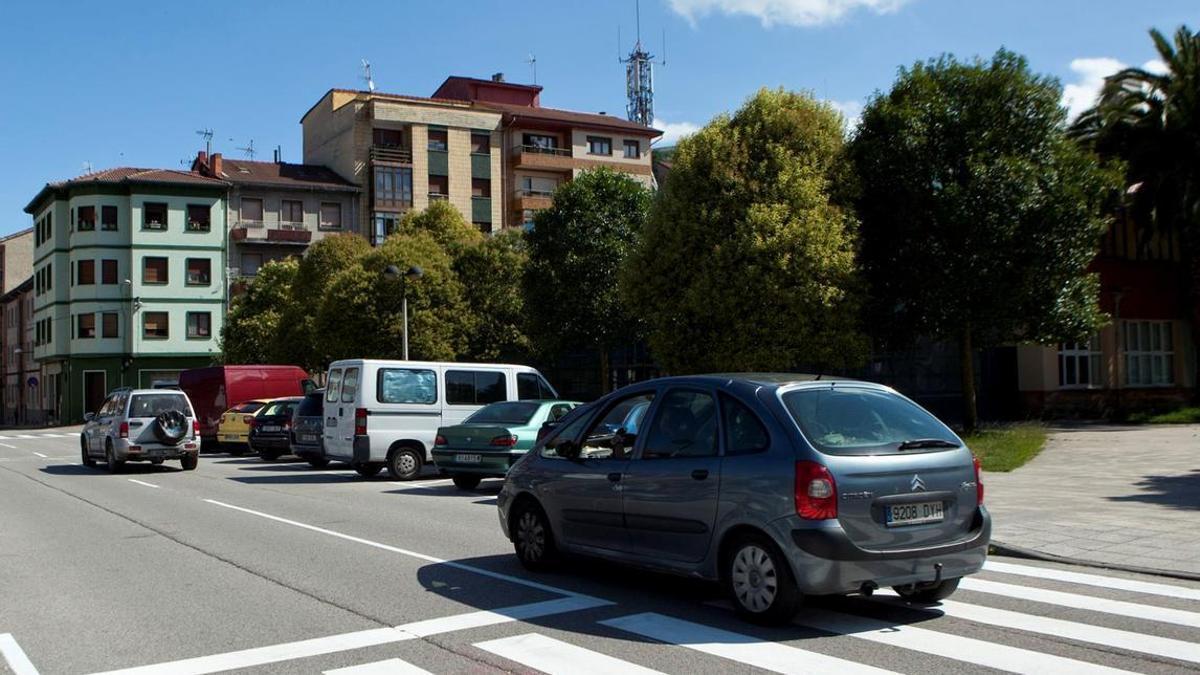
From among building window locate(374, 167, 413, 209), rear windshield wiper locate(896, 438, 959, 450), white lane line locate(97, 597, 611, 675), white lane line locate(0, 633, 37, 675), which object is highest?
building window locate(374, 167, 413, 209)

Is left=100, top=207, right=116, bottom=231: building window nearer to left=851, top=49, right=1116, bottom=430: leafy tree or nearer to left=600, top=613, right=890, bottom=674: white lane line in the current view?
left=851, top=49, right=1116, bottom=430: leafy tree

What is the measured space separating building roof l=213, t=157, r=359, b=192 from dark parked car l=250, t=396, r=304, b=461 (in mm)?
41688

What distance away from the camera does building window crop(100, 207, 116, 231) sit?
6328cm

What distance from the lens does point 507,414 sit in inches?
694

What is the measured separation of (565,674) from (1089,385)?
31830mm

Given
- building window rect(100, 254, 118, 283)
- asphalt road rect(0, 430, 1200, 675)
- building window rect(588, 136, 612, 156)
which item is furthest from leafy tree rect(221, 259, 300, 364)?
asphalt road rect(0, 430, 1200, 675)

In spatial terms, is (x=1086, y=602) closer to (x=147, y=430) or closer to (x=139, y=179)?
(x=147, y=430)

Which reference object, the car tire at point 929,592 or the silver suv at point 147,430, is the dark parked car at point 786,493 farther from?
the silver suv at point 147,430

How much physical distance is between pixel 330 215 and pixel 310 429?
46855 millimetres

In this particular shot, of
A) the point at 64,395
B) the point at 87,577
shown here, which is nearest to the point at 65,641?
the point at 87,577

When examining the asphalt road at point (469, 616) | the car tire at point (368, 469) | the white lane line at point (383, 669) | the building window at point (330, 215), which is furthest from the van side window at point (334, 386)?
the building window at point (330, 215)

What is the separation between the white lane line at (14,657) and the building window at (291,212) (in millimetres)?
61244

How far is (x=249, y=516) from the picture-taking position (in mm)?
13789

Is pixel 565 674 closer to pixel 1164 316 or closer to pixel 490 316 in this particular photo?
pixel 490 316
